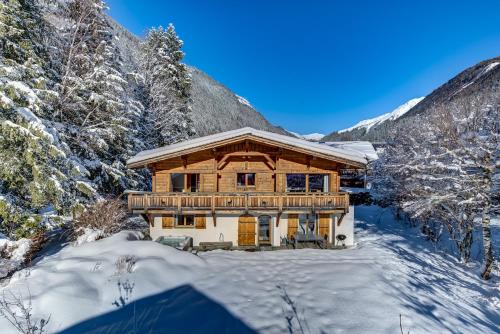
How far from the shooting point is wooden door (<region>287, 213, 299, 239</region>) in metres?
16.6

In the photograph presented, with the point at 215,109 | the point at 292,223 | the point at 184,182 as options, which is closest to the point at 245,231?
the point at 292,223

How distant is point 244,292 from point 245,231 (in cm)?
709

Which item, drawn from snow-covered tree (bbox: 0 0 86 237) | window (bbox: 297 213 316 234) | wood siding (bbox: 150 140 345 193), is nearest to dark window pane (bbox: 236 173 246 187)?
wood siding (bbox: 150 140 345 193)

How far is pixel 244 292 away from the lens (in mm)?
9469

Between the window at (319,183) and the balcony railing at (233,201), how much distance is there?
1888mm

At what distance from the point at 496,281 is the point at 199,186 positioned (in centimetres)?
1611

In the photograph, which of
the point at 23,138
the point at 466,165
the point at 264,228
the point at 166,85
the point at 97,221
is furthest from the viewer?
the point at 166,85

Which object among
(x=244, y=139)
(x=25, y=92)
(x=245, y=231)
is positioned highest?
(x=25, y=92)

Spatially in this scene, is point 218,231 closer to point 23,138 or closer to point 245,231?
point 245,231

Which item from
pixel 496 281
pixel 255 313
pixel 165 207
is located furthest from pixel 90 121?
pixel 496 281

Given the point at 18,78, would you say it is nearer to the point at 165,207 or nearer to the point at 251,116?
the point at 165,207

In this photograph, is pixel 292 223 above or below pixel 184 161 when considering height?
below

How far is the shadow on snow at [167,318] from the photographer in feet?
24.0

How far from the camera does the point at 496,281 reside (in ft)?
45.3
